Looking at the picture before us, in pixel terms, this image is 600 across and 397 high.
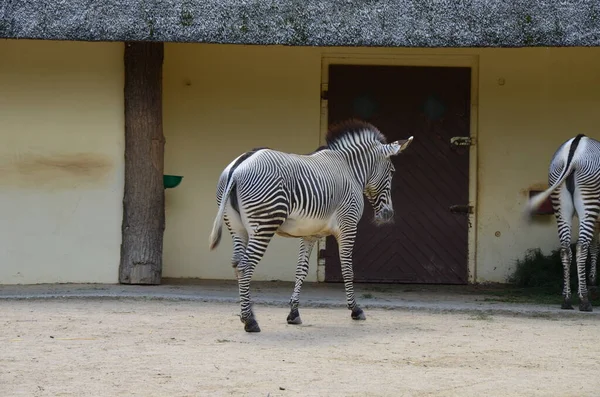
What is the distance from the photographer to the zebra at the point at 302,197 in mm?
9031

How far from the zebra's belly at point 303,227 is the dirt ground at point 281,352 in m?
0.79

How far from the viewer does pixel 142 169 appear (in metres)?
11.6

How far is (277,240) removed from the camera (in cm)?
1258

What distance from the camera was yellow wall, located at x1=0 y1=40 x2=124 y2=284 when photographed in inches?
463

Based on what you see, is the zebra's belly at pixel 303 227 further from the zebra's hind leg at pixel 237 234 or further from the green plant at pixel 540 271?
the green plant at pixel 540 271

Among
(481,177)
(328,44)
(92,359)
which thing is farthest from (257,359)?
(481,177)

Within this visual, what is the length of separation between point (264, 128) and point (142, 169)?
63.3 inches

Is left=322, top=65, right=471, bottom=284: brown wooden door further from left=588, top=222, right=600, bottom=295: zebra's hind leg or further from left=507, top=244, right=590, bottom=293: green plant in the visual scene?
left=588, top=222, right=600, bottom=295: zebra's hind leg

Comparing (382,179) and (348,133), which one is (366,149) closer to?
(348,133)

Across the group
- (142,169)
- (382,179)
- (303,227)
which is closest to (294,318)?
(303,227)

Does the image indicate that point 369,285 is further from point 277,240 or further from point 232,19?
point 232,19

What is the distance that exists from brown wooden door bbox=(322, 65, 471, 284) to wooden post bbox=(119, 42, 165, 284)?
2.04m

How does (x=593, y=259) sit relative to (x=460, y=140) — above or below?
below

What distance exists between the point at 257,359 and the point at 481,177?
18.0 ft
